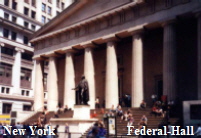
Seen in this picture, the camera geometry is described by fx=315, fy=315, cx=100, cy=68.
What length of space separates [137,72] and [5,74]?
3392 cm

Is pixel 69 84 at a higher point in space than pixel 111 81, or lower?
higher

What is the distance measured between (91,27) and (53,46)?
8148 mm

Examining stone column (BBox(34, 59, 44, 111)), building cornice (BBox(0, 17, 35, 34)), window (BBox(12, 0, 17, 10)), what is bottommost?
stone column (BBox(34, 59, 44, 111))

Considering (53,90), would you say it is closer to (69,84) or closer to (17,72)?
(69,84)

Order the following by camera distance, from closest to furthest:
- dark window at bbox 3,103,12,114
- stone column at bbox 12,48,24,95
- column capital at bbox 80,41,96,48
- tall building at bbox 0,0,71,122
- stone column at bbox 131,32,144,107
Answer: stone column at bbox 131,32,144,107 → column capital at bbox 80,41,96,48 → dark window at bbox 3,103,12,114 → tall building at bbox 0,0,71,122 → stone column at bbox 12,48,24,95

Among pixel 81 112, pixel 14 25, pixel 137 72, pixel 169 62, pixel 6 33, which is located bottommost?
pixel 81 112

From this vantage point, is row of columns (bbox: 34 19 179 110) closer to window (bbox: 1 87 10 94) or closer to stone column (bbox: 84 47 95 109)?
stone column (bbox: 84 47 95 109)

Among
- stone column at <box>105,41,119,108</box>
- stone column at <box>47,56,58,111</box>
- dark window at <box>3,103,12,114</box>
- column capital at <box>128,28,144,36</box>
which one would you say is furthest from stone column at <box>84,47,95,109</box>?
dark window at <box>3,103,12,114</box>

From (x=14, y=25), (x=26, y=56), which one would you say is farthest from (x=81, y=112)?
(x=26, y=56)

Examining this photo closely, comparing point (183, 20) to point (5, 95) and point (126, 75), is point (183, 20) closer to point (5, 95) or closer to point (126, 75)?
point (126, 75)

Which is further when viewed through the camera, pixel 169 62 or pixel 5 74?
pixel 5 74

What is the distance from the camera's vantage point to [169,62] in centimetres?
3148

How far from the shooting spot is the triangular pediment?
39.6 m

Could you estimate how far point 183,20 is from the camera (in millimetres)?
32656
